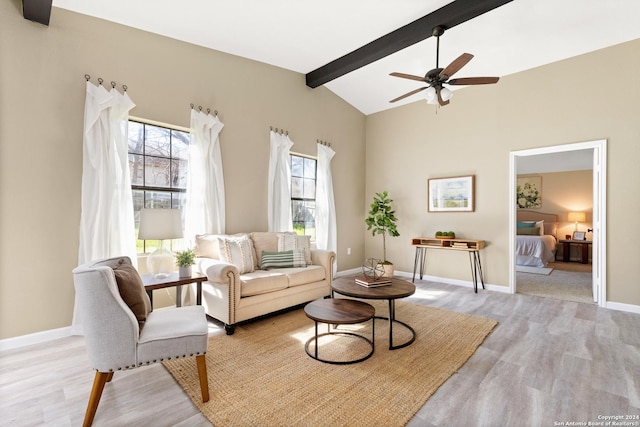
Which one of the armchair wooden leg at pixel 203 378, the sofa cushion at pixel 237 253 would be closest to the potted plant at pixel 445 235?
the sofa cushion at pixel 237 253

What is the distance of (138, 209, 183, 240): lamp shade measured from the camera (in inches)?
104

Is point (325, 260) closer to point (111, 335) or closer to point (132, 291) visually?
point (132, 291)

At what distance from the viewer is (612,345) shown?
8.79 feet

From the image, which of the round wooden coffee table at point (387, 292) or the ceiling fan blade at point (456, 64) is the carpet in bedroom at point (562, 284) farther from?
the ceiling fan blade at point (456, 64)

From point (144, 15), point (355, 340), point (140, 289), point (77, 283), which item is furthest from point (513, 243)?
point (144, 15)

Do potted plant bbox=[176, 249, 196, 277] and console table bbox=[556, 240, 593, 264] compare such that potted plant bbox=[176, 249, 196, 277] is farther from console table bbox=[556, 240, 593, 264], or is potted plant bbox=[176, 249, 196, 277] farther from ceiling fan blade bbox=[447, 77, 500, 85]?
console table bbox=[556, 240, 593, 264]

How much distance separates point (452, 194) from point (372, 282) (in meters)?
2.94

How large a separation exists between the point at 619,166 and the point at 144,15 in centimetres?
576

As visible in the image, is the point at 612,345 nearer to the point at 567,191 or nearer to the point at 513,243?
the point at 513,243

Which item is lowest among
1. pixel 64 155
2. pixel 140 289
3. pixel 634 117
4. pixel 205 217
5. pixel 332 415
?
pixel 332 415

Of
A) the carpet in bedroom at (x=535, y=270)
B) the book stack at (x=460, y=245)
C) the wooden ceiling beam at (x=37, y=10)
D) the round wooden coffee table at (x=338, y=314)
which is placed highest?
the wooden ceiling beam at (x=37, y=10)

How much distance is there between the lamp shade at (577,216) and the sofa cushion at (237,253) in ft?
26.3

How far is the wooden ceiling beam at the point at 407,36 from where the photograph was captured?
2982mm

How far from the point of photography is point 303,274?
3.56 metres
